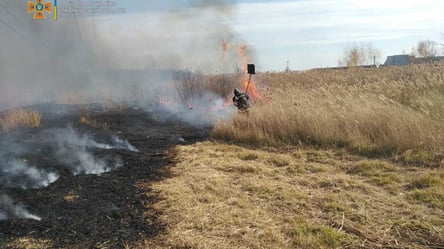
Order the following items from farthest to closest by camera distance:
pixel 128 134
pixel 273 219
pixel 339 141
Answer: pixel 128 134, pixel 339 141, pixel 273 219

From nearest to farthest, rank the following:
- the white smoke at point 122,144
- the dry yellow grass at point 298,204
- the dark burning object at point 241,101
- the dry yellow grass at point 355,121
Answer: the dry yellow grass at point 298,204 < the dry yellow grass at point 355,121 < the white smoke at point 122,144 < the dark burning object at point 241,101

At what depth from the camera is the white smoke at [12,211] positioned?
148 inches

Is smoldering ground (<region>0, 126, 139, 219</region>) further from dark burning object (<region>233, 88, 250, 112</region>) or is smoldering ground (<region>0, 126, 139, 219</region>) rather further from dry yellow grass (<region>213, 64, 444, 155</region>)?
dark burning object (<region>233, 88, 250, 112</region>)

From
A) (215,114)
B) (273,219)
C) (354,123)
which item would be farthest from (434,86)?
(273,219)

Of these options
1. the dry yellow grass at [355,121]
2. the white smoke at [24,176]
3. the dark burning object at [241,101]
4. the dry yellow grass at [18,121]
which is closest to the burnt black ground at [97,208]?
the white smoke at [24,176]

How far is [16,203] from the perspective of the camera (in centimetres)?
410

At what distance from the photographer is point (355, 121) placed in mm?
7316

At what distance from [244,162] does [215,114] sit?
16.5 feet

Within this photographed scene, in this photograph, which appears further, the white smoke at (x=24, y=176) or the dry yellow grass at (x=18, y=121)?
the dry yellow grass at (x=18, y=121)

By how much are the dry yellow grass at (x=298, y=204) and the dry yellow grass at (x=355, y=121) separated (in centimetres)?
92

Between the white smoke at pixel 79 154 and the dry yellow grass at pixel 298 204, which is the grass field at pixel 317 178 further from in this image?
the white smoke at pixel 79 154

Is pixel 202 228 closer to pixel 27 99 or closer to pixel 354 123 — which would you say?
pixel 354 123

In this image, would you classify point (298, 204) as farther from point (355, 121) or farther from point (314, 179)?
point (355, 121)

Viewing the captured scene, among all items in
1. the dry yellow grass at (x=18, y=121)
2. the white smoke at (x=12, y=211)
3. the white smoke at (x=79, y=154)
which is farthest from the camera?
the dry yellow grass at (x=18, y=121)
